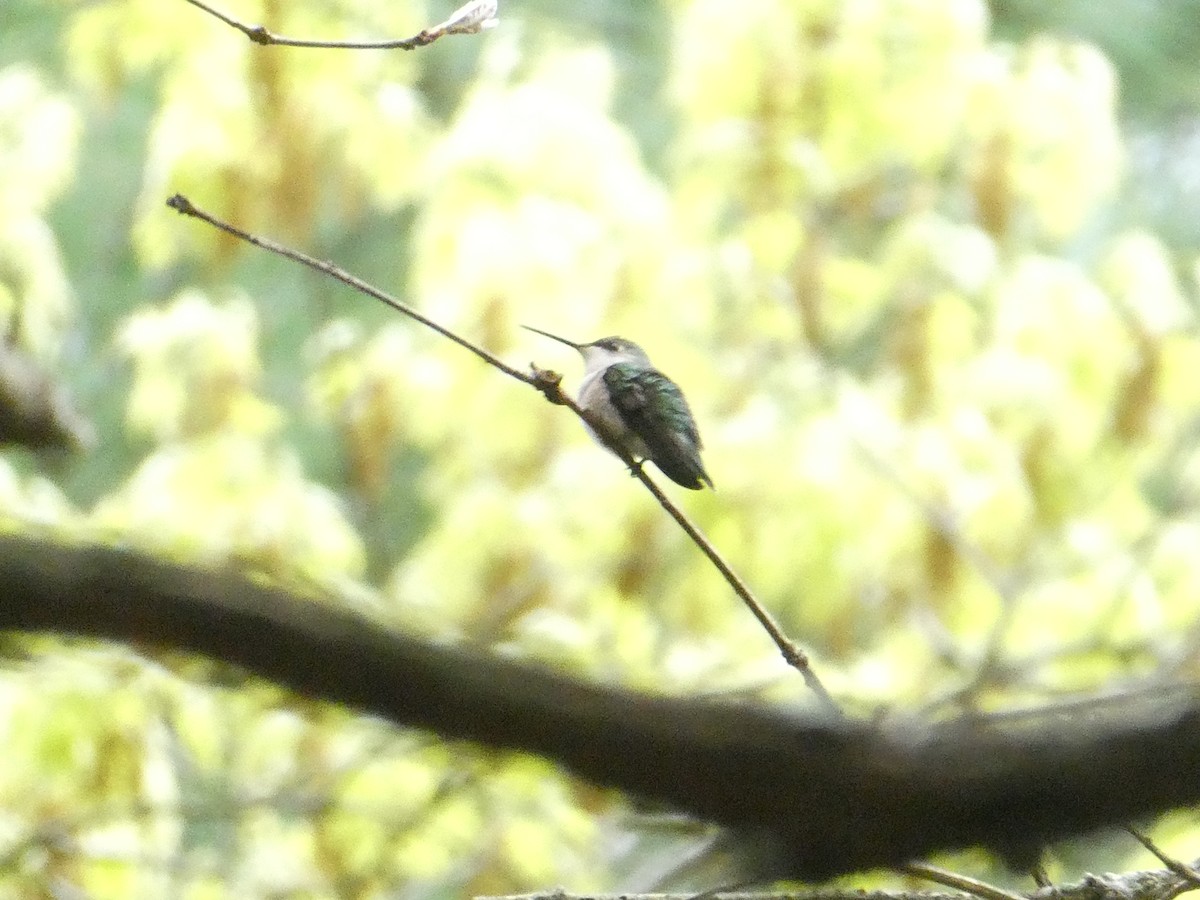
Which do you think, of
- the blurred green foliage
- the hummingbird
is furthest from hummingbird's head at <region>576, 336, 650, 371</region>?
the blurred green foliage

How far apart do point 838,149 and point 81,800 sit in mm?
2020

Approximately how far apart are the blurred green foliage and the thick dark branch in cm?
187

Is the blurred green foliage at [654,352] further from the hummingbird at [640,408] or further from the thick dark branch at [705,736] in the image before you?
the thick dark branch at [705,736]

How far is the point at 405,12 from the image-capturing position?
3.03 m

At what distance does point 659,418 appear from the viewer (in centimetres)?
157

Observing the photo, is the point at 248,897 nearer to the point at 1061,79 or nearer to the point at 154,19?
the point at 154,19

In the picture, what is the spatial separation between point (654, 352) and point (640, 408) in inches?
47.5

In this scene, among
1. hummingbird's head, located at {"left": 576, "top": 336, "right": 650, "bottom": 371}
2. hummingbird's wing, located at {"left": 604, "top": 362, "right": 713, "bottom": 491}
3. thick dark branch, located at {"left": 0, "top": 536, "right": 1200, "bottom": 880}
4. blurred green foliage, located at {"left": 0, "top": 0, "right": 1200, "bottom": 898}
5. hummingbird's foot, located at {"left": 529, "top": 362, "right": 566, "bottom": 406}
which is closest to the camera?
thick dark branch, located at {"left": 0, "top": 536, "right": 1200, "bottom": 880}

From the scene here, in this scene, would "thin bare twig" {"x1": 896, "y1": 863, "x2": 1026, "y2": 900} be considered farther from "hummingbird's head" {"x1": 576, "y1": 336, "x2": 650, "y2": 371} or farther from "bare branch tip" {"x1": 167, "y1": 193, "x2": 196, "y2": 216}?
"hummingbird's head" {"x1": 576, "y1": 336, "x2": 650, "y2": 371}

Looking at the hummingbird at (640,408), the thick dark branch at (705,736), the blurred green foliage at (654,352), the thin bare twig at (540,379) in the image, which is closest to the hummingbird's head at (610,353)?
the hummingbird at (640,408)

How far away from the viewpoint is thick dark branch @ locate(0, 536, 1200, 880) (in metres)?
0.46

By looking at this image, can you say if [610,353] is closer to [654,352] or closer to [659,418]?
[659,418]


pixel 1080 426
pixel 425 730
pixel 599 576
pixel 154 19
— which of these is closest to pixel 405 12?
pixel 154 19

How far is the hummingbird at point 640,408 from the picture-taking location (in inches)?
59.6
